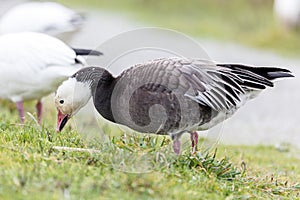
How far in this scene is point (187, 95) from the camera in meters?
5.93

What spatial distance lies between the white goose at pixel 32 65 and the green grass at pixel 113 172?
1.13 metres

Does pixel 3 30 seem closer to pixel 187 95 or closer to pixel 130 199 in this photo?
pixel 187 95

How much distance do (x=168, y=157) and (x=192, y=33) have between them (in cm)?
1344

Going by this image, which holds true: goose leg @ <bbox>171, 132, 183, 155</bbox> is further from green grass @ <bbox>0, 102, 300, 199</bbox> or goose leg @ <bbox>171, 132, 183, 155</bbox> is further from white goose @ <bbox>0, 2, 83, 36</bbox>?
white goose @ <bbox>0, 2, 83, 36</bbox>

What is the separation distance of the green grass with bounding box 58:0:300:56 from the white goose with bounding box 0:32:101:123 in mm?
9823

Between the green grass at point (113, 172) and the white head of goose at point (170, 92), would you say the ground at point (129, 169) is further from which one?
the white head of goose at point (170, 92)

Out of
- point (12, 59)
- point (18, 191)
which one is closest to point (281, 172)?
point (12, 59)

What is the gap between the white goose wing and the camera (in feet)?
24.9

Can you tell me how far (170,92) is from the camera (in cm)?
591

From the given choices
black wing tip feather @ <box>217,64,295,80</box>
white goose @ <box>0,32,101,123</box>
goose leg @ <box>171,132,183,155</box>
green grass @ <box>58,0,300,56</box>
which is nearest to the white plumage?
green grass @ <box>58,0,300,56</box>

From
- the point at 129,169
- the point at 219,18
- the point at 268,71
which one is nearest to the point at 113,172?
the point at 129,169

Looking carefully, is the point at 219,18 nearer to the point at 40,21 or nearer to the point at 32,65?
the point at 40,21

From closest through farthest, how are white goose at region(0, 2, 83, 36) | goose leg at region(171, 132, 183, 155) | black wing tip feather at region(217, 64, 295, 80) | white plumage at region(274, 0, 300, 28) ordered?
1. goose leg at region(171, 132, 183, 155)
2. black wing tip feather at region(217, 64, 295, 80)
3. white goose at region(0, 2, 83, 36)
4. white plumage at region(274, 0, 300, 28)

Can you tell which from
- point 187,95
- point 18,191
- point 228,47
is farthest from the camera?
point 228,47
